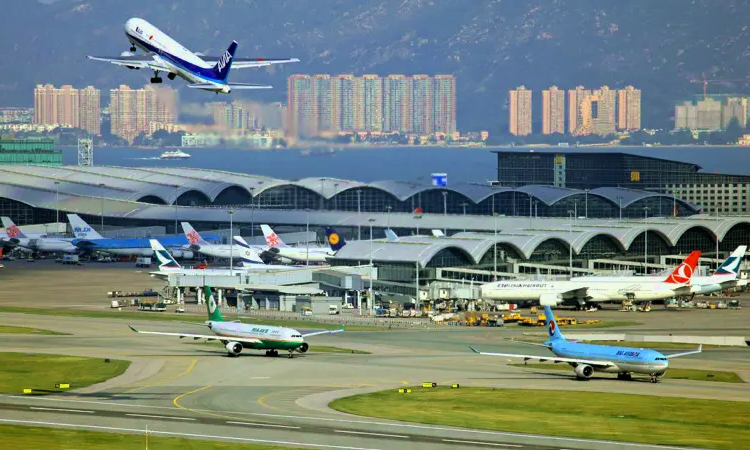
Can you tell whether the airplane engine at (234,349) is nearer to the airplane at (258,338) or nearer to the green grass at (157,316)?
the airplane at (258,338)

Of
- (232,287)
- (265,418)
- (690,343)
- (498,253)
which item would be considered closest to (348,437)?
(265,418)

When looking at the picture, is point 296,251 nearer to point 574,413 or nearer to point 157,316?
point 157,316

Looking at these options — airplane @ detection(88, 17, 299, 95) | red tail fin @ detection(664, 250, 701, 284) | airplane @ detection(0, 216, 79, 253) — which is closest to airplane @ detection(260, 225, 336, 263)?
airplane @ detection(0, 216, 79, 253)

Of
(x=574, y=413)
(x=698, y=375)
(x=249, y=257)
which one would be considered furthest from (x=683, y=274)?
(x=574, y=413)

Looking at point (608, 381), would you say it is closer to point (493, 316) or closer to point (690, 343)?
point (690, 343)

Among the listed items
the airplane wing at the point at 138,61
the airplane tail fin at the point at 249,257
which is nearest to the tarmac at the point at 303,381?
the airplane wing at the point at 138,61

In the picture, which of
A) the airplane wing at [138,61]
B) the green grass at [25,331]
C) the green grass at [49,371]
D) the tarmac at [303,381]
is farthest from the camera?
the green grass at [25,331]

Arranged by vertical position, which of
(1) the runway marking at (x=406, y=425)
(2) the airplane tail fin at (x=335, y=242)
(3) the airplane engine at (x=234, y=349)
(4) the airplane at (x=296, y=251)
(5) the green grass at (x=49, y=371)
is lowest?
(1) the runway marking at (x=406, y=425)
